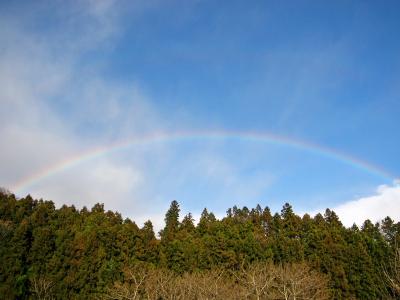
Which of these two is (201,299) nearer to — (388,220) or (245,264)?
(245,264)

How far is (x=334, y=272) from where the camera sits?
40281 millimetres

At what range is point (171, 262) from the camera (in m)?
43.2

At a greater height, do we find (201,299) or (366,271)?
(366,271)

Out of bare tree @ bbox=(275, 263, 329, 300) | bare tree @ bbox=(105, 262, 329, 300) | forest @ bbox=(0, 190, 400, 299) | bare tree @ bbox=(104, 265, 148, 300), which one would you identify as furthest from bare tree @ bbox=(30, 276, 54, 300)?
bare tree @ bbox=(275, 263, 329, 300)

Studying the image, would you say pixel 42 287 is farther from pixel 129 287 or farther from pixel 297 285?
pixel 297 285

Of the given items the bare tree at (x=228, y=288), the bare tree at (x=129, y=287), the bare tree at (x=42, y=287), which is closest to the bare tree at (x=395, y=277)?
the bare tree at (x=228, y=288)

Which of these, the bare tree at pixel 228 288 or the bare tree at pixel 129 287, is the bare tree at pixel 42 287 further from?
the bare tree at pixel 228 288

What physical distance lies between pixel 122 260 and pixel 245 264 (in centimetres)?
1317

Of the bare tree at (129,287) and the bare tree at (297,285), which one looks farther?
the bare tree at (129,287)

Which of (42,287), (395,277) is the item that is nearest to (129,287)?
(42,287)

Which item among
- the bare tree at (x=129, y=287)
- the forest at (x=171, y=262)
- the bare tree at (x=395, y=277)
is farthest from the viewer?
the forest at (x=171, y=262)

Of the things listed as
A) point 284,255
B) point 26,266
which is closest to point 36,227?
point 26,266

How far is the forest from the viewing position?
33.8 metres

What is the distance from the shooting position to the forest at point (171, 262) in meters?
33.8
